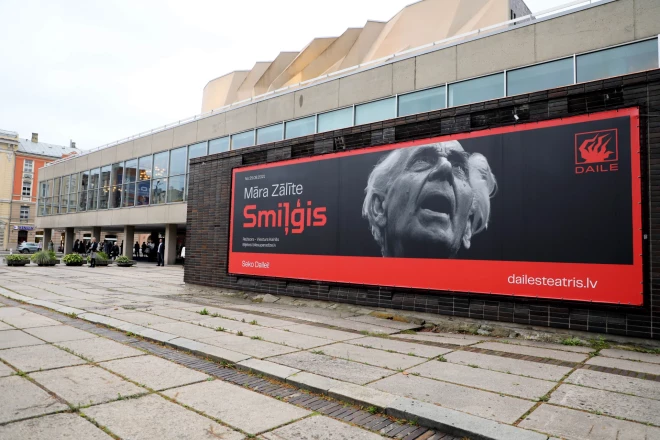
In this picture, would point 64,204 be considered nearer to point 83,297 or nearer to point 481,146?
point 83,297

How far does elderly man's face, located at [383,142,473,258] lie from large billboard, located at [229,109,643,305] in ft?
0.07

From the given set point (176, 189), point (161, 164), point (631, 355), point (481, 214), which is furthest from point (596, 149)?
point (161, 164)

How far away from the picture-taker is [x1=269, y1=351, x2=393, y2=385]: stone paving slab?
16.3ft

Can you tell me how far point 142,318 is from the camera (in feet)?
27.9

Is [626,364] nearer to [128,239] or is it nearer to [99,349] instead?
[99,349]

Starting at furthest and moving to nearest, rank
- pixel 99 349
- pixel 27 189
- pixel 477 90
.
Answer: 1. pixel 27 189
2. pixel 477 90
3. pixel 99 349

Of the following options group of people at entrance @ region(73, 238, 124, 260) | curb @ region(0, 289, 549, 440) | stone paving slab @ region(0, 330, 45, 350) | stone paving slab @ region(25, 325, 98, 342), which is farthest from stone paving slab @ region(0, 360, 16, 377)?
group of people at entrance @ region(73, 238, 124, 260)

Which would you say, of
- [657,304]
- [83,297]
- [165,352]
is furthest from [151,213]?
[657,304]

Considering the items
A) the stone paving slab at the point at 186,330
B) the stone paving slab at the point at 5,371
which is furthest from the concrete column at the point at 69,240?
the stone paving slab at the point at 5,371

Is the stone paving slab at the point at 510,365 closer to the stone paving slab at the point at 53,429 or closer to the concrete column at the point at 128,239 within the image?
the stone paving slab at the point at 53,429

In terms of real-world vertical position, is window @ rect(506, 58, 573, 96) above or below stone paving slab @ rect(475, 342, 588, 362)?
above

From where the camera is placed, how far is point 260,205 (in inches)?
484

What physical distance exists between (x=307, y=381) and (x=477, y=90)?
14.4 metres

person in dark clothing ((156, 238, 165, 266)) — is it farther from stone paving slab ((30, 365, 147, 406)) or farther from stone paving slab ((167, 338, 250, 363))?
stone paving slab ((30, 365, 147, 406))
